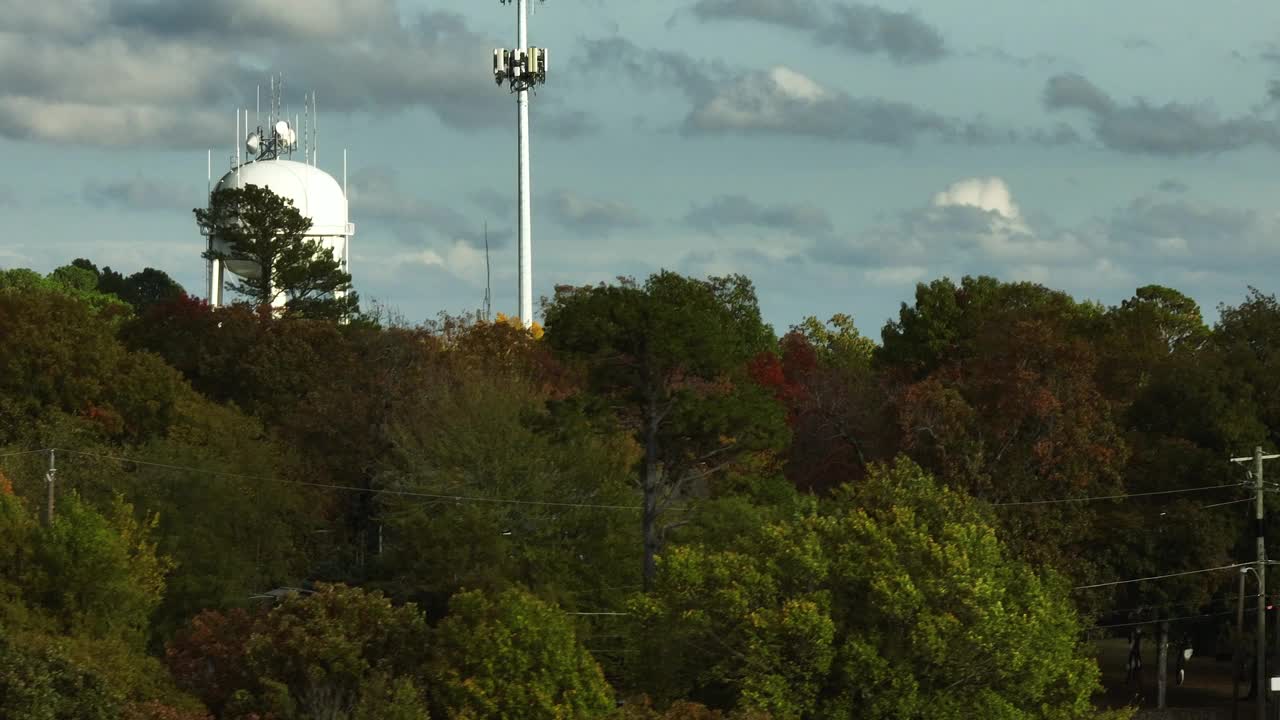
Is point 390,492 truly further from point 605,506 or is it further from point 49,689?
point 49,689

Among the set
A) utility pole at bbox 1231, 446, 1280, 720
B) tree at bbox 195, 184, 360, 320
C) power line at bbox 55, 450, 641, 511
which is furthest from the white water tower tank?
utility pole at bbox 1231, 446, 1280, 720

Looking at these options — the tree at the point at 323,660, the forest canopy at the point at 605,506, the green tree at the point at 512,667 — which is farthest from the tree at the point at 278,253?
the green tree at the point at 512,667

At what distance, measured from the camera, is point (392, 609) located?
133 ft

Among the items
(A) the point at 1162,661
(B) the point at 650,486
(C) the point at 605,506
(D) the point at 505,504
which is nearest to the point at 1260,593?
(A) the point at 1162,661

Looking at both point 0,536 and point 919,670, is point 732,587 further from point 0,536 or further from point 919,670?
point 0,536

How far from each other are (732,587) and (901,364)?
129 feet

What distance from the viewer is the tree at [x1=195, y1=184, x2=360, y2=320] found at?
288ft

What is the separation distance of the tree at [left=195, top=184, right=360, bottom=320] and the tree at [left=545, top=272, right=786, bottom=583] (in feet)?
117

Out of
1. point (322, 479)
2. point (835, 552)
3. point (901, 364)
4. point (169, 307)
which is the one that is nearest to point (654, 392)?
point (835, 552)

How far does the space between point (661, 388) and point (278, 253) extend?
39.9 metres

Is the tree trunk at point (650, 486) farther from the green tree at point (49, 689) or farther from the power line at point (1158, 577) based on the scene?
the green tree at point (49, 689)

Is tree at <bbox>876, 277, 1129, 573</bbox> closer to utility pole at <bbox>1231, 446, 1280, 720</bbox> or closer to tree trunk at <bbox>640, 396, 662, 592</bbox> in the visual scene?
utility pole at <bbox>1231, 446, 1280, 720</bbox>

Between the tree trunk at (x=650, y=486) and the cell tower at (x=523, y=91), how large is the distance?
3269 centimetres

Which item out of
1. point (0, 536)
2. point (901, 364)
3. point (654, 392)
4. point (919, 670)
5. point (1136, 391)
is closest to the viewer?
point (919, 670)
